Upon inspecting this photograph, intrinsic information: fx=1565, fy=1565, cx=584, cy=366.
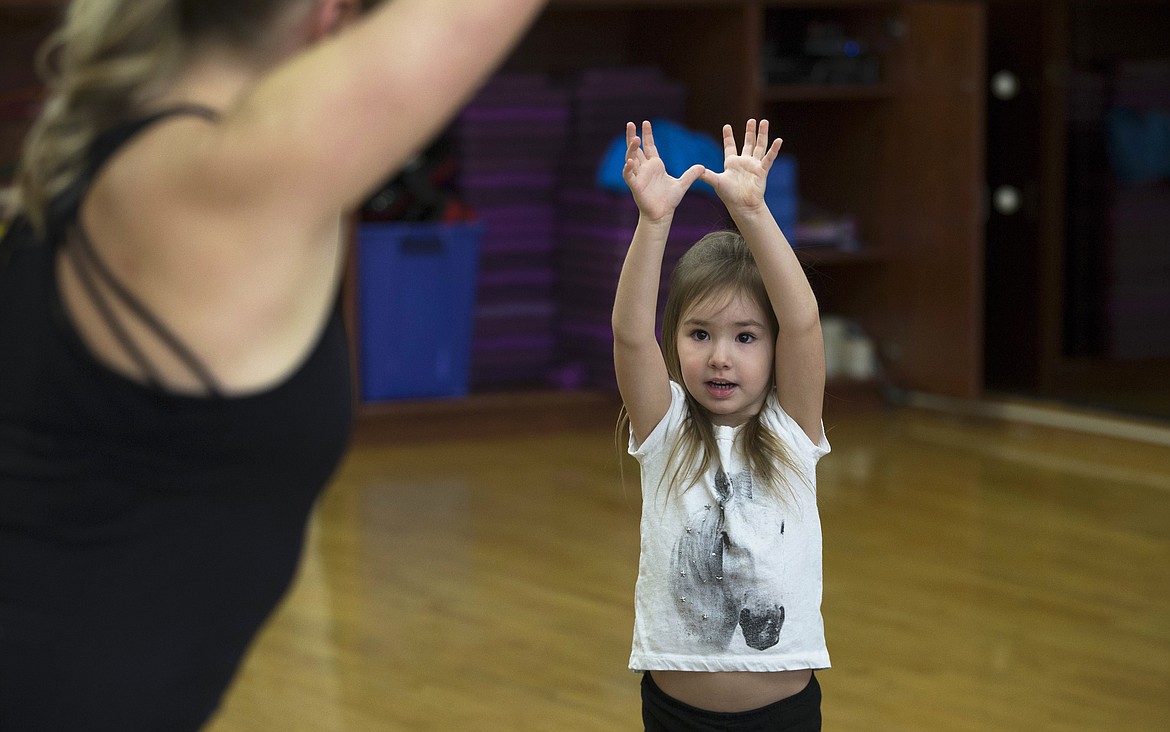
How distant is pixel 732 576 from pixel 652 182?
16.6 inches

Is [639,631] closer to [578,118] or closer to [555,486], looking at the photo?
[555,486]

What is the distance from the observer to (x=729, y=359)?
164cm

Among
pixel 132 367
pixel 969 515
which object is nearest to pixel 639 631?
pixel 132 367

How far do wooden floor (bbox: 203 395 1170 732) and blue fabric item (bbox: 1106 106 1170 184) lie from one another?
985mm

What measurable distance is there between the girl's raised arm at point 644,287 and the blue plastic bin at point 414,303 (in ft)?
9.84

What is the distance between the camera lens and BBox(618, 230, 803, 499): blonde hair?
64.8 inches

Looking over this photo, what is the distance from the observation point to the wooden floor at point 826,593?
2.58 m

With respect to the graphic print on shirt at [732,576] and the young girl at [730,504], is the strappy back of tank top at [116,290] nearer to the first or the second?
the young girl at [730,504]

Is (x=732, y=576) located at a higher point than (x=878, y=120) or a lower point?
lower

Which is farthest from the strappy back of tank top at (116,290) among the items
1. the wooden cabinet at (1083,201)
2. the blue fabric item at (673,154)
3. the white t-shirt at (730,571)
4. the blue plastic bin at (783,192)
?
the wooden cabinet at (1083,201)

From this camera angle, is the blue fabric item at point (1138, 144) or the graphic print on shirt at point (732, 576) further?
the blue fabric item at point (1138, 144)

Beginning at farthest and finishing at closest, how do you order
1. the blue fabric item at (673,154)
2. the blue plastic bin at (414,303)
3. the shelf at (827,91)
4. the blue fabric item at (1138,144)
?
1. the blue fabric item at (1138,144)
2. the shelf at (827,91)
3. the blue plastic bin at (414,303)
4. the blue fabric item at (673,154)

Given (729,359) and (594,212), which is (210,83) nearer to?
(729,359)

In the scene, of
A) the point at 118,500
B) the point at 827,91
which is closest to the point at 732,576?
the point at 118,500
